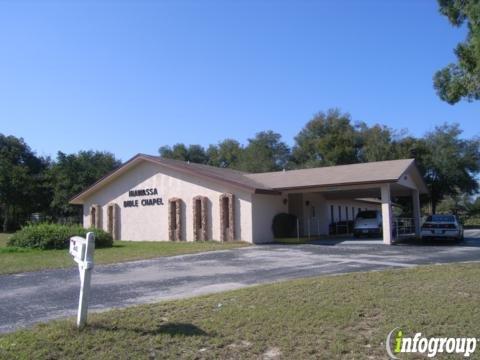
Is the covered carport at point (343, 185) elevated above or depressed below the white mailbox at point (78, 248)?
Answer: above

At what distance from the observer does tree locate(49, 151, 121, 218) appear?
154 feet

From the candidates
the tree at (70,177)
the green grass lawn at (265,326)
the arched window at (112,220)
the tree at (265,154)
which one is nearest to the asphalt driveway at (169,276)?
the green grass lawn at (265,326)

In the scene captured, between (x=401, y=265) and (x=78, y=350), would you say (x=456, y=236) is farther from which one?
(x=78, y=350)

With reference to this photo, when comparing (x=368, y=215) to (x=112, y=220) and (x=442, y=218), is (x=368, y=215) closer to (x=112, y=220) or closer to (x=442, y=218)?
(x=442, y=218)

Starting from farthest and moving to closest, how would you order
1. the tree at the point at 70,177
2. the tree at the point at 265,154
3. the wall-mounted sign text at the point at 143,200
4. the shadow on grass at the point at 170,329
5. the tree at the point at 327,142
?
the tree at the point at 265,154
the tree at the point at 327,142
the tree at the point at 70,177
the wall-mounted sign text at the point at 143,200
the shadow on grass at the point at 170,329

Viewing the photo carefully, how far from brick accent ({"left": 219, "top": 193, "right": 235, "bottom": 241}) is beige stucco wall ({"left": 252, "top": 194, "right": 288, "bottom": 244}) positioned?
1166 mm

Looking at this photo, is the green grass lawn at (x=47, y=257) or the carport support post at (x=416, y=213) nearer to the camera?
the green grass lawn at (x=47, y=257)

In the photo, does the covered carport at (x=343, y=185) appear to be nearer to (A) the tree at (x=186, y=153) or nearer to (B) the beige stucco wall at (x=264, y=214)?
(B) the beige stucco wall at (x=264, y=214)

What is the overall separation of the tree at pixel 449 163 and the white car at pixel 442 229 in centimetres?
2798

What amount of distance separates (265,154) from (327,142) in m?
12.5

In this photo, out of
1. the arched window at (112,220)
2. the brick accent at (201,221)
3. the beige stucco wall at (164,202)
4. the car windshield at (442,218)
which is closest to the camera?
the car windshield at (442,218)

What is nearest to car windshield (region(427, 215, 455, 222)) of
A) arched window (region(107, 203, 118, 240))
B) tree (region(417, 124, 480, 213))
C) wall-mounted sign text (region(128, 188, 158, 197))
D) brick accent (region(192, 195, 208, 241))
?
brick accent (region(192, 195, 208, 241))

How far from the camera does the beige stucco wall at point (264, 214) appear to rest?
974 inches

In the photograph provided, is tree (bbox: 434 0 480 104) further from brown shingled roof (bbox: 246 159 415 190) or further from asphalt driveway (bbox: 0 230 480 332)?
brown shingled roof (bbox: 246 159 415 190)
